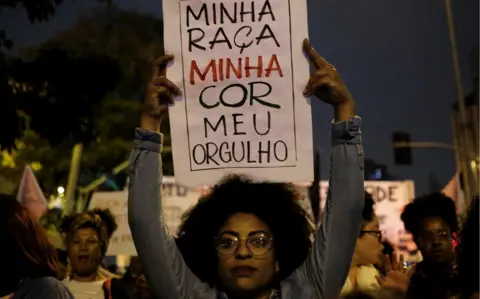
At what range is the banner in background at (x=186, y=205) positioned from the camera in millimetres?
12234

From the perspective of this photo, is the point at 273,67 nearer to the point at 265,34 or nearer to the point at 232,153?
the point at 265,34

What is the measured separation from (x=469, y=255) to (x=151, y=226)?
1285mm

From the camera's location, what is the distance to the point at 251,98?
3.61m

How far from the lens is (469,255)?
142 inches

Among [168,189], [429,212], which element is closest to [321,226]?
[429,212]

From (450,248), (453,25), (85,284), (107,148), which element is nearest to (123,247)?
(85,284)

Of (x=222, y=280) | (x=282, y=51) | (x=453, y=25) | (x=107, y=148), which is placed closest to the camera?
(x=222, y=280)

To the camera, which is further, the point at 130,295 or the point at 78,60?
the point at 78,60

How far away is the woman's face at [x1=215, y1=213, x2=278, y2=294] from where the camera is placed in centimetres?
324

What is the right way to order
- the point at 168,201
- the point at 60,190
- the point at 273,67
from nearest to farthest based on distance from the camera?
the point at 273,67 → the point at 168,201 → the point at 60,190

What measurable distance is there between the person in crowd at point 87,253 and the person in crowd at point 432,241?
2129 mm

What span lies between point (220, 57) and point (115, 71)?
841 centimetres

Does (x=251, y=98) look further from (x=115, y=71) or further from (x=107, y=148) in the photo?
(x=107, y=148)

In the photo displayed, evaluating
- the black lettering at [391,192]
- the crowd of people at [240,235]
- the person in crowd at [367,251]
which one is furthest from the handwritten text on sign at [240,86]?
the black lettering at [391,192]
